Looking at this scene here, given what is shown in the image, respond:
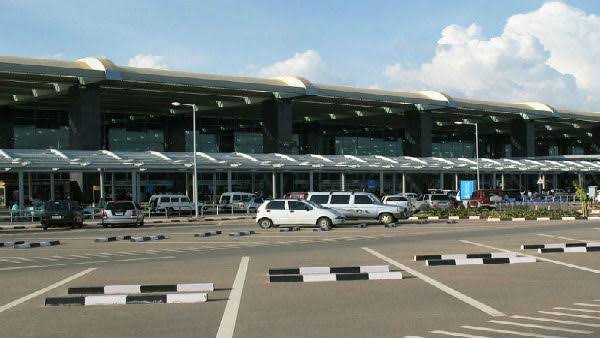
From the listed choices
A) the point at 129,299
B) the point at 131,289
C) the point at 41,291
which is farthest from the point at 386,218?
the point at 129,299

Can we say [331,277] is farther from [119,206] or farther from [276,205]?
[119,206]

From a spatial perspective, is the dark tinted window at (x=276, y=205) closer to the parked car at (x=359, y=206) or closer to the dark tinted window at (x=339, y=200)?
the parked car at (x=359, y=206)

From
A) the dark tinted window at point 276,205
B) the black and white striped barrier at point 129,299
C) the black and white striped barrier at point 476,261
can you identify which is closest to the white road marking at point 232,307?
the black and white striped barrier at point 129,299

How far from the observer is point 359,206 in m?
38.5

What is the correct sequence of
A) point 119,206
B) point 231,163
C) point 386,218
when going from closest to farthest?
1. point 386,218
2. point 119,206
3. point 231,163

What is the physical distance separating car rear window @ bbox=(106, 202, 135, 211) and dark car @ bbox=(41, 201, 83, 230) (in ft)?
5.83

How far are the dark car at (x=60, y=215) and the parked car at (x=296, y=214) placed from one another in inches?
429

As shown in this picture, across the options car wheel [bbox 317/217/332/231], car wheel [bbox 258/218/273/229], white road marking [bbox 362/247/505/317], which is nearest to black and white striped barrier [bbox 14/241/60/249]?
car wheel [bbox 258/218/273/229]

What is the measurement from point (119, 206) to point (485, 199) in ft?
83.2

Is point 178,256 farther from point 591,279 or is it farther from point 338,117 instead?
point 338,117

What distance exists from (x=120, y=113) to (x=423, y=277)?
6391 cm

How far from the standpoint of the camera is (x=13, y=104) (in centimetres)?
6556

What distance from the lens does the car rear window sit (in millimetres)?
40844

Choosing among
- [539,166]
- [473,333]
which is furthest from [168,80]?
[473,333]
